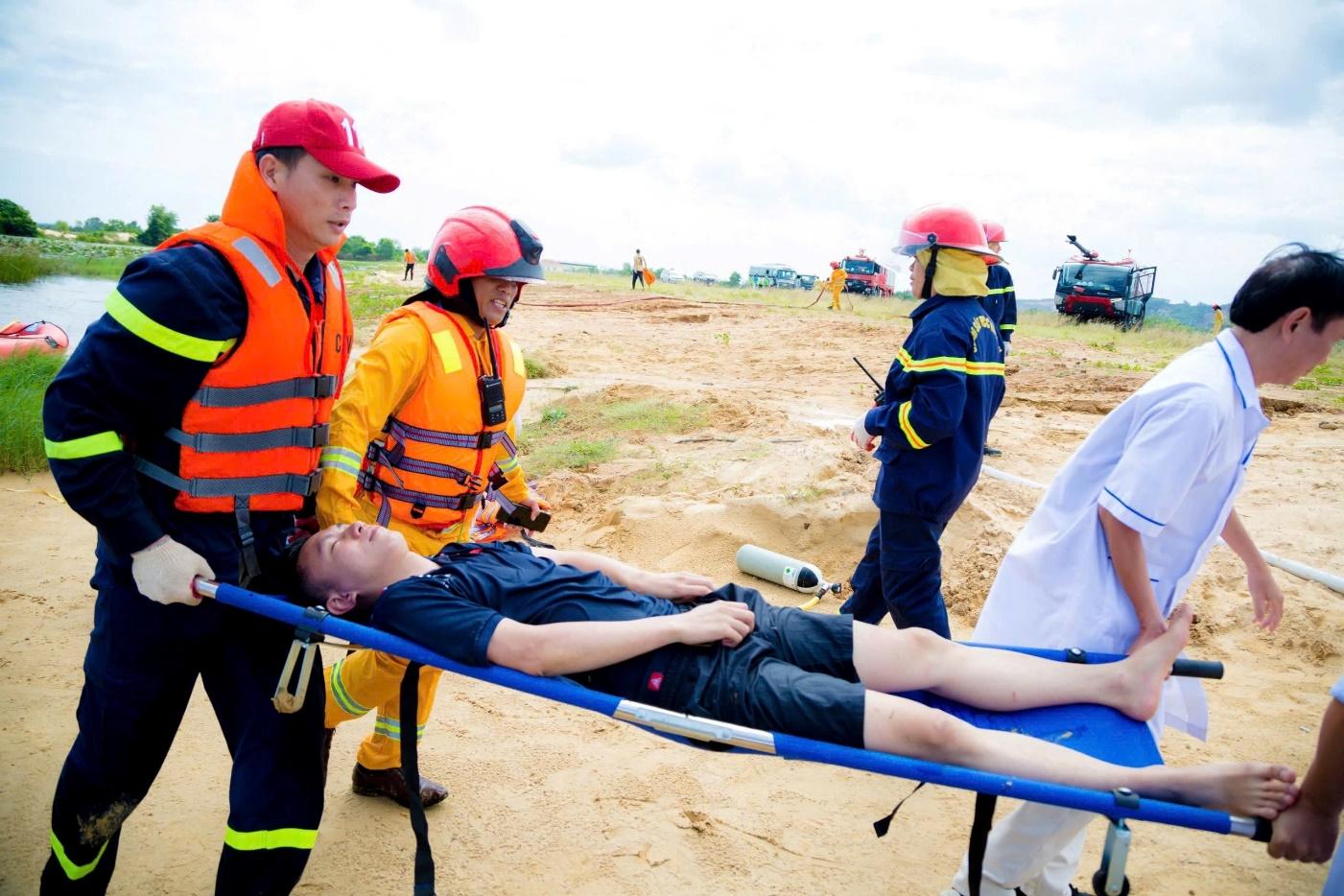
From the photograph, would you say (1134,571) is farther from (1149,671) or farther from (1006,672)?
(1006,672)

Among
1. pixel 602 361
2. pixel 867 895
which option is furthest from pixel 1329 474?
pixel 602 361

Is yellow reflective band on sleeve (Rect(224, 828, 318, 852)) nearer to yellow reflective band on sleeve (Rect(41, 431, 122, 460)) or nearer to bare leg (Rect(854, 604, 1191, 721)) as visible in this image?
yellow reflective band on sleeve (Rect(41, 431, 122, 460))

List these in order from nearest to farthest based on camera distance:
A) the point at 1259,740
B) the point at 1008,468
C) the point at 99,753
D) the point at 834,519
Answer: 1. the point at 99,753
2. the point at 1259,740
3. the point at 834,519
4. the point at 1008,468

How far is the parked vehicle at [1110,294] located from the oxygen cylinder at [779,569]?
20.6 meters

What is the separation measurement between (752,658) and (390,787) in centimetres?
181

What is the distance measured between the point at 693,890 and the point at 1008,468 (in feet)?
18.3

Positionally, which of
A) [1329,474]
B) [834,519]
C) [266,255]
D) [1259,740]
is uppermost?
[266,255]

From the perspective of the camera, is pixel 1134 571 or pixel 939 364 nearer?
pixel 1134 571

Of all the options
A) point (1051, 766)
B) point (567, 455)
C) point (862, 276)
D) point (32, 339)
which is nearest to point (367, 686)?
point (1051, 766)

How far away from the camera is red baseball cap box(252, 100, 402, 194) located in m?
2.35

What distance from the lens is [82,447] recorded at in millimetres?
2104

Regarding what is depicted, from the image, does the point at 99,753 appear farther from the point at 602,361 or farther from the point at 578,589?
the point at 602,361

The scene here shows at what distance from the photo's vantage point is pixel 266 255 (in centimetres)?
236

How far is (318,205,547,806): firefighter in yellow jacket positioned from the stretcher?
2.25 feet
